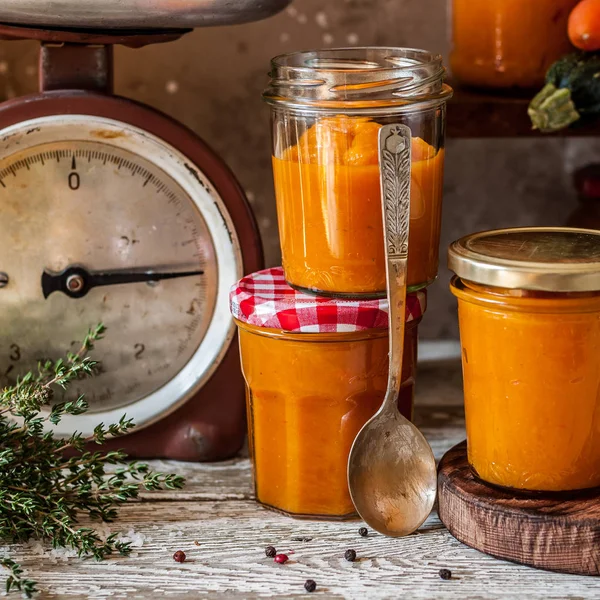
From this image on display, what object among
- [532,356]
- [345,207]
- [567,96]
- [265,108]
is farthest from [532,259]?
[265,108]

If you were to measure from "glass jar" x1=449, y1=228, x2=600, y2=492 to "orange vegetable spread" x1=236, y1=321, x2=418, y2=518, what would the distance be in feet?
0.35

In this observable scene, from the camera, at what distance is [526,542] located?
950mm

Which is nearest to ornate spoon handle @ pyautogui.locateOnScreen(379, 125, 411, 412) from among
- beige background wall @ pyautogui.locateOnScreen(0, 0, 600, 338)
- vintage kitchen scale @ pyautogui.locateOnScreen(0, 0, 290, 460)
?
vintage kitchen scale @ pyautogui.locateOnScreen(0, 0, 290, 460)

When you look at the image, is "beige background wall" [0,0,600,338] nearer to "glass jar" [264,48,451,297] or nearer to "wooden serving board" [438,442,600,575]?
"glass jar" [264,48,451,297]

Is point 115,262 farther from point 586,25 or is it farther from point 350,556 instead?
point 586,25

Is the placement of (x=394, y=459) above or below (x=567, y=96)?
below

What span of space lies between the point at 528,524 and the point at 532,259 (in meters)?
0.27

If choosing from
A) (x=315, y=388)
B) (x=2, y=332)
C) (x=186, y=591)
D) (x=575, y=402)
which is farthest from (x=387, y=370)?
(x=2, y=332)

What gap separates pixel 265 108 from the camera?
1.53 metres

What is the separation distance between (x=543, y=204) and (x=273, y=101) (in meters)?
0.70

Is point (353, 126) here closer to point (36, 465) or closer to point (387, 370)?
point (387, 370)

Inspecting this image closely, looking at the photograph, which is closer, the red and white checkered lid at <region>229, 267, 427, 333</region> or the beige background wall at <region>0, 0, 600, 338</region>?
the red and white checkered lid at <region>229, 267, 427, 333</region>

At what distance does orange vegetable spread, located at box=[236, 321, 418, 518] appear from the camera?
1023 mm

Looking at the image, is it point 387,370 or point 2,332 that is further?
point 2,332
